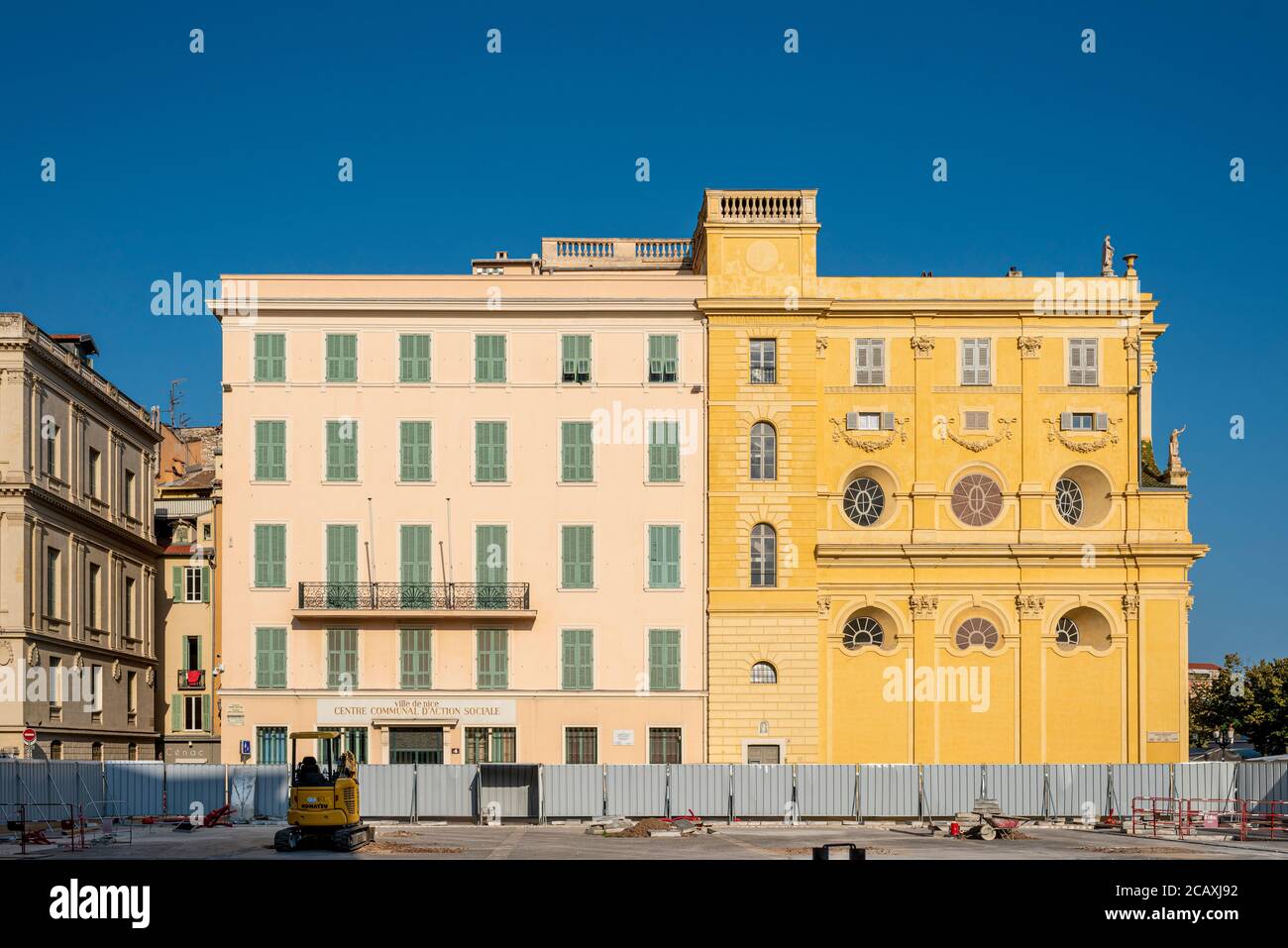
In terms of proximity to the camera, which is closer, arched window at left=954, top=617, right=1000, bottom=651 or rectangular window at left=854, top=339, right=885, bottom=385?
arched window at left=954, top=617, right=1000, bottom=651

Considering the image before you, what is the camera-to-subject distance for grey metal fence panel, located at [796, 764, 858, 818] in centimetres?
4388

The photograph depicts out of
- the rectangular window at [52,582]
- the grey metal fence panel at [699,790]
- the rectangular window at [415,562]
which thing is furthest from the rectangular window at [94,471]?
the grey metal fence panel at [699,790]

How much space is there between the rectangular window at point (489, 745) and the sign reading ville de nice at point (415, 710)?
1.18ft

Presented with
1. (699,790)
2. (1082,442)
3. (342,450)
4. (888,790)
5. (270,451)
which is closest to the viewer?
(699,790)

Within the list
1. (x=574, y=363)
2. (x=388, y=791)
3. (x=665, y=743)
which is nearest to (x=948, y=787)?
(x=665, y=743)

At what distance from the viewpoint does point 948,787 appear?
44062mm

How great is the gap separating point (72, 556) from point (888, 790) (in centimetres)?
2974

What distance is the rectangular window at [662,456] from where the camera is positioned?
50.8 metres

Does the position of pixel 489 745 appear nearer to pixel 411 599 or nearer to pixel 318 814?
pixel 411 599

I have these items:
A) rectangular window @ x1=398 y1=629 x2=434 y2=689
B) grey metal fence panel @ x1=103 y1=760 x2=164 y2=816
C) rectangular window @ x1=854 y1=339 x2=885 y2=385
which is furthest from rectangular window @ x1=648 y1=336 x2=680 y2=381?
grey metal fence panel @ x1=103 y1=760 x2=164 y2=816

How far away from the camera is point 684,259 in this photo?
196 feet

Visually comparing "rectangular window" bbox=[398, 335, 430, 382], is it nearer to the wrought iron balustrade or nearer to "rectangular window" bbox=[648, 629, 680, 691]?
the wrought iron balustrade

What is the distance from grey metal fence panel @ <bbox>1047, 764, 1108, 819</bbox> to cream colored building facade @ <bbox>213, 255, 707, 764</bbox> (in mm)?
11333
